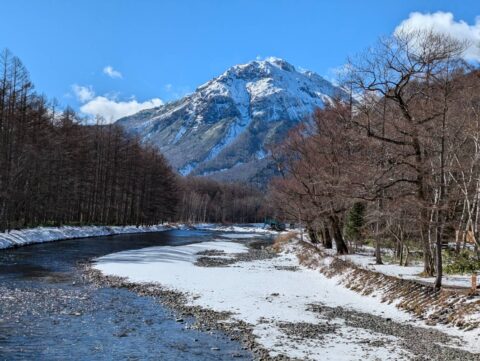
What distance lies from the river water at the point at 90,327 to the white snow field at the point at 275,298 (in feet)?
6.33

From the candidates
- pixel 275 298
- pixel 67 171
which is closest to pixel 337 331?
pixel 275 298

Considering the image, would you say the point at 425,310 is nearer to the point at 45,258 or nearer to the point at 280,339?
the point at 280,339

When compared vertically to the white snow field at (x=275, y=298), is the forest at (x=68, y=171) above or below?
above

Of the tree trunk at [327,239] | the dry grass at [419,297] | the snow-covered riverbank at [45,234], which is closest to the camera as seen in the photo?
the dry grass at [419,297]

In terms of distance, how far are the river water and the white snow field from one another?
193 cm

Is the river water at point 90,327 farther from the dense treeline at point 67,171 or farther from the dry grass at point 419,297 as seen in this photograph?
the dense treeline at point 67,171

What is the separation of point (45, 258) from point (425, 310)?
26.5 meters

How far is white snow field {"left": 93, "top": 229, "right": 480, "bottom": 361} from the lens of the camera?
1355 centimetres

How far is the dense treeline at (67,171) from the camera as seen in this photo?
50125mm

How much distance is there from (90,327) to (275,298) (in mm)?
9133

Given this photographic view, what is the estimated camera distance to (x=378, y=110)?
957 inches

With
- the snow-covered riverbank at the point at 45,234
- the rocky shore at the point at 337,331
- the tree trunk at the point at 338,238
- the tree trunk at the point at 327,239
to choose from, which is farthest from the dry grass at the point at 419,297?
the snow-covered riverbank at the point at 45,234

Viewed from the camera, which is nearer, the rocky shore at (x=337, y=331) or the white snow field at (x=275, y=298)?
the rocky shore at (x=337, y=331)

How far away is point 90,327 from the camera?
15.3m
